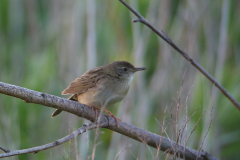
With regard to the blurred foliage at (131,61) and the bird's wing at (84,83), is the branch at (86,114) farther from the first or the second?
the blurred foliage at (131,61)

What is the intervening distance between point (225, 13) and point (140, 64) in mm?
1407

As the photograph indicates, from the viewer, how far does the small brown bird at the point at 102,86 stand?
320 cm

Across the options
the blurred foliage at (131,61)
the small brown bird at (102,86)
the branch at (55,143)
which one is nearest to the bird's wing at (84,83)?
the small brown bird at (102,86)

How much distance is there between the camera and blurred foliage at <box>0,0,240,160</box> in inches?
152

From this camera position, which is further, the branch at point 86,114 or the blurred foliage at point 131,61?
the blurred foliage at point 131,61

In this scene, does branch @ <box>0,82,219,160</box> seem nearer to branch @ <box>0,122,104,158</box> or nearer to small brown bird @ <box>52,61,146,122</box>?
branch @ <box>0,122,104,158</box>

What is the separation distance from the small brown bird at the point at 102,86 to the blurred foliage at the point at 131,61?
739 millimetres

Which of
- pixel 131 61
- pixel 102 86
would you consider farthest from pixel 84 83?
pixel 131 61

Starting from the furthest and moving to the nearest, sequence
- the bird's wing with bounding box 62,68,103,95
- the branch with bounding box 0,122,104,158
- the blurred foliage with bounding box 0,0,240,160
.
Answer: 1. the blurred foliage with bounding box 0,0,240,160
2. the bird's wing with bounding box 62,68,103,95
3. the branch with bounding box 0,122,104,158

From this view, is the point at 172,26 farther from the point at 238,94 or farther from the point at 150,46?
the point at 238,94

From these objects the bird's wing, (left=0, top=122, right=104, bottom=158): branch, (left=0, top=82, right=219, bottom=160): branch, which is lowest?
(left=0, top=122, right=104, bottom=158): branch

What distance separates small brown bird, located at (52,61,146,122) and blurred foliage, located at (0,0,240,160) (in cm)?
74

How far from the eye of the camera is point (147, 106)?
446 cm

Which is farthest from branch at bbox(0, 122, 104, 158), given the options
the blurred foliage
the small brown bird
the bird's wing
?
the blurred foliage
